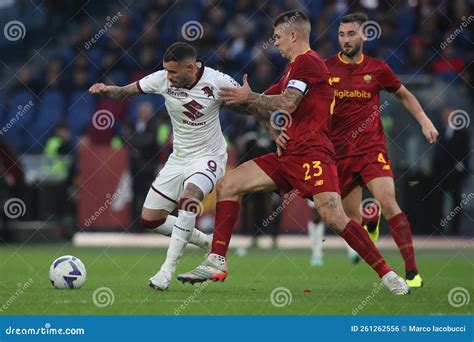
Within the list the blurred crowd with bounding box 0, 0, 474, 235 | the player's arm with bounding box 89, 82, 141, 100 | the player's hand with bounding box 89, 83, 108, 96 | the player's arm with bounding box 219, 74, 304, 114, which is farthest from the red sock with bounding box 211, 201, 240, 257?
the blurred crowd with bounding box 0, 0, 474, 235

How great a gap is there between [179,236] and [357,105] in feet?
7.78

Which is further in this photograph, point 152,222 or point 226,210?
point 152,222

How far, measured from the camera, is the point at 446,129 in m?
19.1

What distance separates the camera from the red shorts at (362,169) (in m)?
10.7

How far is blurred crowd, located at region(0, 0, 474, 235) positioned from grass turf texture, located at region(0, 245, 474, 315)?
4837mm

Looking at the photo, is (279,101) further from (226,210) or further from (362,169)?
(362,169)

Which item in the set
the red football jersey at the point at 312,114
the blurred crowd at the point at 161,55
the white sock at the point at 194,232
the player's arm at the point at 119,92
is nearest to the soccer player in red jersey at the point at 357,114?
the red football jersey at the point at 312,114

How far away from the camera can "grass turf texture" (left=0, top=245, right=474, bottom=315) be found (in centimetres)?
847

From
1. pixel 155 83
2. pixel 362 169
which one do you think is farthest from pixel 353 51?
pixel 155 83

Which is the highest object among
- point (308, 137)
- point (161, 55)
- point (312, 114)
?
point (312, 114)

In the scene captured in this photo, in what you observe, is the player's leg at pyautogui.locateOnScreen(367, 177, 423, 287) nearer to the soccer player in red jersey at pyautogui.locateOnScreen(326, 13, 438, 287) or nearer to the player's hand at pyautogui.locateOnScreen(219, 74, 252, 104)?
the soccer player in red jersey at pyautogui.locateOnScreen(326, 13, 438, 287)

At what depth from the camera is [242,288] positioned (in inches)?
409

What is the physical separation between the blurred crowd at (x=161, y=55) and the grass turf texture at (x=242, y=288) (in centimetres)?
484

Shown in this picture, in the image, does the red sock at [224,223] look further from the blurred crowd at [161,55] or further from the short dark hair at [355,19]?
the blurred crowd at [161,55]
